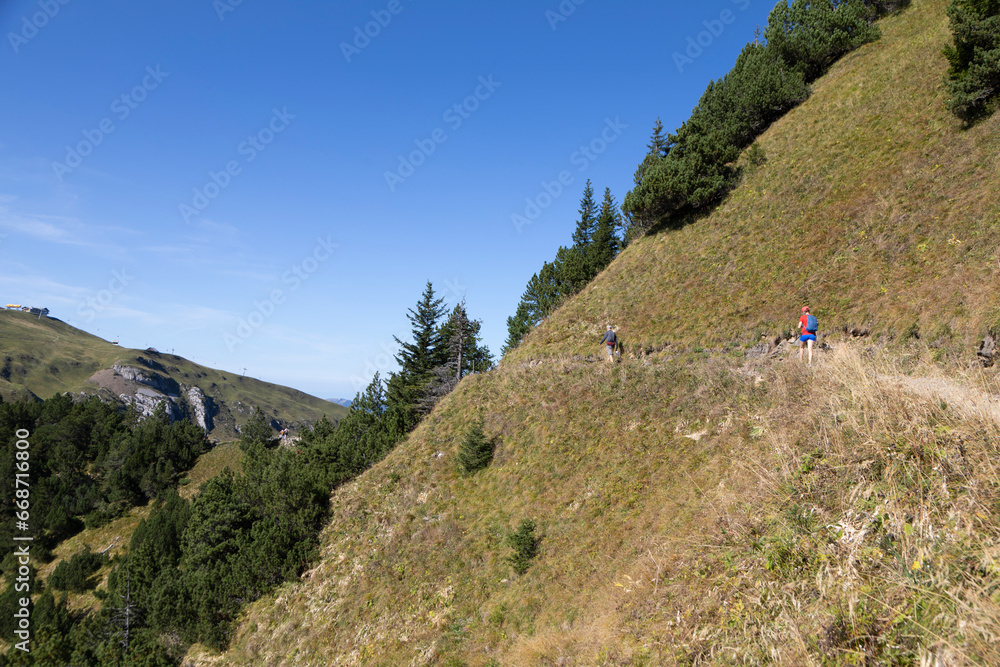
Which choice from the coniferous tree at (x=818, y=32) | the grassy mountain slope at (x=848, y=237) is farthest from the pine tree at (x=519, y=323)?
the coniferous tree at (x=818, y=32)

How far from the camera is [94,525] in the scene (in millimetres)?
58688

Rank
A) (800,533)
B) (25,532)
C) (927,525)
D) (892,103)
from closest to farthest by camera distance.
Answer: (927,525), (800,533), (892,103), (25,532)

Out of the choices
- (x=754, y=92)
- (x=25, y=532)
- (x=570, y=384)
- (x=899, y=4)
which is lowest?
(x=25, y=532)

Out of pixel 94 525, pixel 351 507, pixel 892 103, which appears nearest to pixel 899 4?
pixel 892 103

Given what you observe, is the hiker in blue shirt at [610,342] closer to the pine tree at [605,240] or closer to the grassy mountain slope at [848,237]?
the grassy mountain slope at [848,237]

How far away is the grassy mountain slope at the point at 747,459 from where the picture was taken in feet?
17.6

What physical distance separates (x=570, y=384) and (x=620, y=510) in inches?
337

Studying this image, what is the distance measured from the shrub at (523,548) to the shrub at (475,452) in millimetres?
6558

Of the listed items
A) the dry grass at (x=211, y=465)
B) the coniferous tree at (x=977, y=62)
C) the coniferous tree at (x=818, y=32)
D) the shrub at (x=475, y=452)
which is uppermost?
the coniferous tree at (x=818, y=32)

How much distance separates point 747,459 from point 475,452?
12863mm

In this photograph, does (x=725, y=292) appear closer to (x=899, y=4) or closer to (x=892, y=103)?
(x=892, y=103)

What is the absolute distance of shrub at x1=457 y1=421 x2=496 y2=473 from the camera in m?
20.9

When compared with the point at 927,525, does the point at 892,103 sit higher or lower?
higher

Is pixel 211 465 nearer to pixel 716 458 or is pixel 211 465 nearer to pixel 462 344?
pixel 462 344
